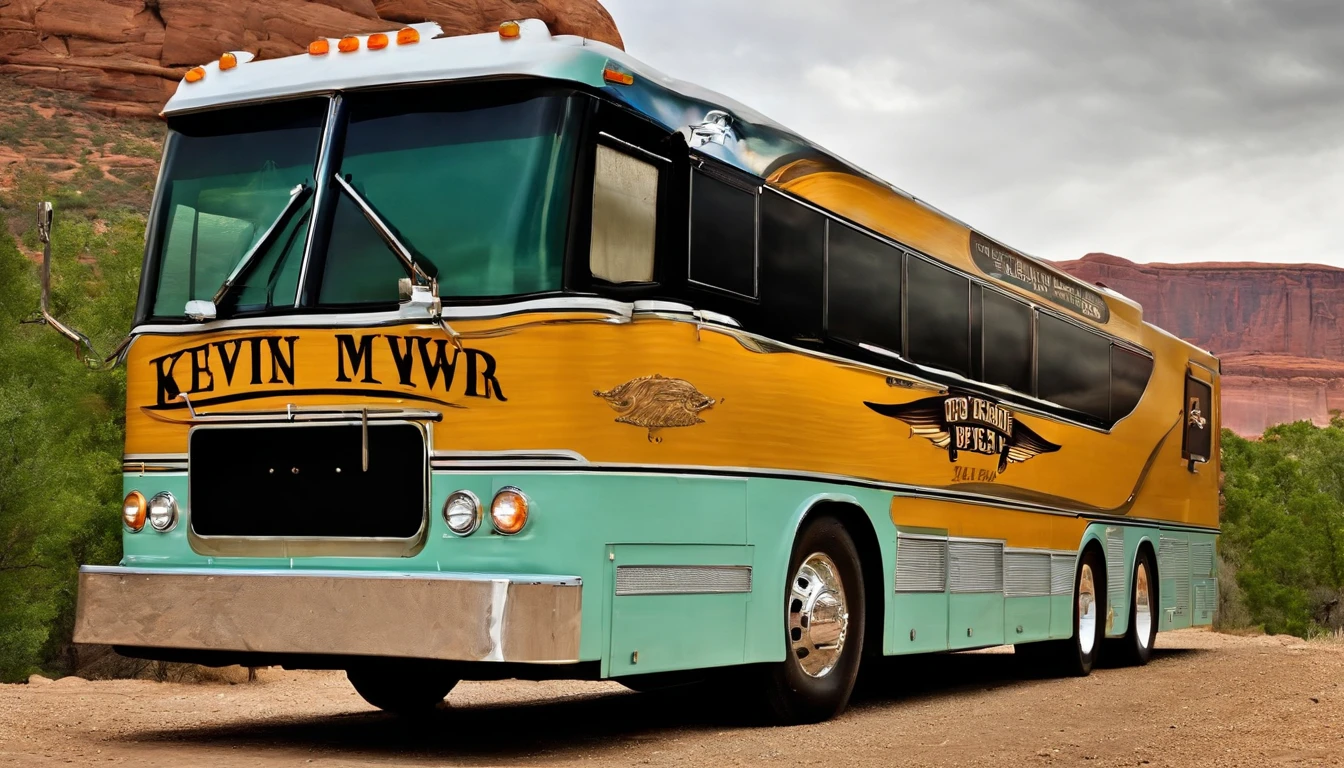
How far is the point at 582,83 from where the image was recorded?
712 centimetres

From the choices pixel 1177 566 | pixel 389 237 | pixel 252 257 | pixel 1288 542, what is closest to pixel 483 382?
pixel 389 237

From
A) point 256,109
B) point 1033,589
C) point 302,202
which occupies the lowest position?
point 1033,589

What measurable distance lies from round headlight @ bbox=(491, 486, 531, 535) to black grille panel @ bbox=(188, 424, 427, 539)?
0.38 meters

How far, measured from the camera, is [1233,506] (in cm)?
6172

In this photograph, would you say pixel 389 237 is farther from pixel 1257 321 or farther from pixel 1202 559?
pixel 1257 321

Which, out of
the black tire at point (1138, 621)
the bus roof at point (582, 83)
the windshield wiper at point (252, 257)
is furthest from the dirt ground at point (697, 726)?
the bus roof at point (582, 83)

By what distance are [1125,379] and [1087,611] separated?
2.46 m

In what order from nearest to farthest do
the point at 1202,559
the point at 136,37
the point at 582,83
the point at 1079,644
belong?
the point at 582,83
the point at 1079,644
the point at 1202,559
the point at 136,37

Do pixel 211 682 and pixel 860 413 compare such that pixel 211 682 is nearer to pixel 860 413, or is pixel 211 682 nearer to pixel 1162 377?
pixel 860 413

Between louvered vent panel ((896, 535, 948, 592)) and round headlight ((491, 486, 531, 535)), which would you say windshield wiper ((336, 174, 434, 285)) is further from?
louvered vent panel ((896, 535, 948, 592))

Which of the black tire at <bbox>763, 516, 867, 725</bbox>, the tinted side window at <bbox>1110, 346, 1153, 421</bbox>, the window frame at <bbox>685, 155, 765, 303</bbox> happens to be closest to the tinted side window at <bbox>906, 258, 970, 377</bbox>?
the black tire at <bbox>763, 516, 867, 725</bbox>

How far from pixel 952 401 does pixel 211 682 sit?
868 cm

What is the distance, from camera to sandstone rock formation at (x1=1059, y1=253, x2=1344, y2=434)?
143m

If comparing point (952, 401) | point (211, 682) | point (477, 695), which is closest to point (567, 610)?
point (952, 401)
